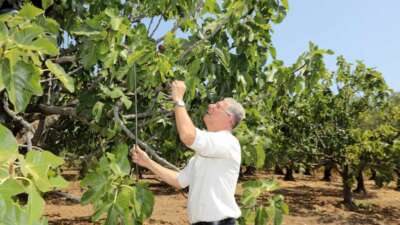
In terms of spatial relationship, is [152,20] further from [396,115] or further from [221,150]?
[396,115]

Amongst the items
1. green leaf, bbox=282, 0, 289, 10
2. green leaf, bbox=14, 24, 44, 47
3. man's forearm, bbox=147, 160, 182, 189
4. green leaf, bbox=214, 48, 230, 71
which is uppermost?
green leaf, bbox=282, 0, 289, 10

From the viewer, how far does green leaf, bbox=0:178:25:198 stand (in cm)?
135

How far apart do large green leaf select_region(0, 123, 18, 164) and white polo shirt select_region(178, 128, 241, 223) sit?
180 centimetres

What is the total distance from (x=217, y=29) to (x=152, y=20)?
1560 mm

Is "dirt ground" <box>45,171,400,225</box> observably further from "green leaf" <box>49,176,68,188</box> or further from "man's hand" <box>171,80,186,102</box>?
"green leaf" <box>49,176,68,188</box>

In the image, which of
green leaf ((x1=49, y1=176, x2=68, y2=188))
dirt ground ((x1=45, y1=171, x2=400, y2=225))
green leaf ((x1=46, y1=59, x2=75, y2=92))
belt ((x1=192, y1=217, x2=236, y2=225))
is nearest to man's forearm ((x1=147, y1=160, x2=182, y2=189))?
belt ((x1=192, y1=217, x2=236, y2=225))

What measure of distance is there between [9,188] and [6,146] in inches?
5.1

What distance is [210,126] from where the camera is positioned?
3297 mm

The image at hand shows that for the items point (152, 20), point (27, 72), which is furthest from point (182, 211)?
point (27, 72)

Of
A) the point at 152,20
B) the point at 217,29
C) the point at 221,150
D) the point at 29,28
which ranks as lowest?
the point at 221,150

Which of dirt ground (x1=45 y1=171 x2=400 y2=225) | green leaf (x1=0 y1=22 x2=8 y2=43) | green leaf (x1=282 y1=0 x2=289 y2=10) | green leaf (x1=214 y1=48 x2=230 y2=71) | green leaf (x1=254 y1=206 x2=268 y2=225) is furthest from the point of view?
dirt ground (x1=45 y1=171 x2=400 y2=225)

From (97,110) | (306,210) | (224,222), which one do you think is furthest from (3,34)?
(306,210)

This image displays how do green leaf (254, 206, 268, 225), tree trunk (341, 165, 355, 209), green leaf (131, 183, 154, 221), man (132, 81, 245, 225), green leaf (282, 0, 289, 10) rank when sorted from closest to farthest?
1. green leaf (131, 183, 154, 221)
2. man (132, 81, 245, 225)
3. green leaf (254, 206, 268, 225)
4. green leaf (282, 0, 289, 10)
5. tree trunk (341, 165, 355, 209)

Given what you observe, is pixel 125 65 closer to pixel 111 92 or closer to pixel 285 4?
pixel 111 92
